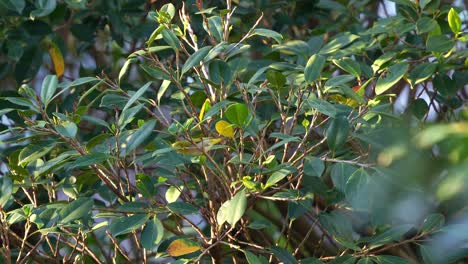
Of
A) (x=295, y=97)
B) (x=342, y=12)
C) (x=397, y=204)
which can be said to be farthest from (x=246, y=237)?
(x=397, y=204)

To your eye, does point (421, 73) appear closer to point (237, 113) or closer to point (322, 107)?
point (322, 107)

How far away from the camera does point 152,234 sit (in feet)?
3.96

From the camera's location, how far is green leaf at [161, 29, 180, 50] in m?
1.22

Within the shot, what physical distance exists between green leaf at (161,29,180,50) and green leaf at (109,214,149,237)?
0.27m

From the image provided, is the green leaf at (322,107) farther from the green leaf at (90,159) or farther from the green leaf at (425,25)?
the green leaf at (425,25)

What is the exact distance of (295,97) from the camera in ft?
4.52

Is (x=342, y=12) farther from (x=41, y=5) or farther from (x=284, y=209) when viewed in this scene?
(x=41, y=5)

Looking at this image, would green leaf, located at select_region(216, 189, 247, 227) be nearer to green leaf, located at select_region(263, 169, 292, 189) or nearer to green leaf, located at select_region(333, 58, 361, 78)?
green leaf, located at select_region(263, 169, 292, 189)

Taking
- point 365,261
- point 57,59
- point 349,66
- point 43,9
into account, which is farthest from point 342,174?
point 57,59

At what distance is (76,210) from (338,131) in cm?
44

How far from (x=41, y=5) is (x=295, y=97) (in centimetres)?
65

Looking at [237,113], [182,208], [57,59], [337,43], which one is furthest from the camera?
[57,59]

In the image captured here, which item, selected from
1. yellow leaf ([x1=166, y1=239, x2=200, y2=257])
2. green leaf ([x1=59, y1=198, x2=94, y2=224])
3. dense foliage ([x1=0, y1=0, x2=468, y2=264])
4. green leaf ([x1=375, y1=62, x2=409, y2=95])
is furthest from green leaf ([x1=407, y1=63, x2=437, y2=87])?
green leaf ([x1=59, y1=198, x2=94, y2=224])

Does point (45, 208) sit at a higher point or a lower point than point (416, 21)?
lower
